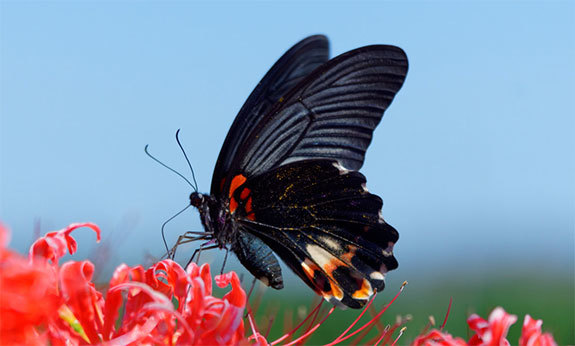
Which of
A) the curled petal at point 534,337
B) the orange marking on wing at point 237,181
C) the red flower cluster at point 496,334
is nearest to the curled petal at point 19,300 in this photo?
the red flower cluster at point 496,334

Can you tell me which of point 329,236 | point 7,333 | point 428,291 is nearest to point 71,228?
point 7,333

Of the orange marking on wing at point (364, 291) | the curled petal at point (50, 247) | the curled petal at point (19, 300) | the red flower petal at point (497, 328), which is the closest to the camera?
the curled petal at point (19, 300)

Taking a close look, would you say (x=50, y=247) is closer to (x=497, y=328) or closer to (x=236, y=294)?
(x=236, y=294)

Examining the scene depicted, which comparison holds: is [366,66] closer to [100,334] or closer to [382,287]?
[382,287]

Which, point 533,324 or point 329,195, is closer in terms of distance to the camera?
point 533,324

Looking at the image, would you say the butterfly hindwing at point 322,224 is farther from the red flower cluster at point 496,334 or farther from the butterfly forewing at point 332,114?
the red flower cluster at point 496,334

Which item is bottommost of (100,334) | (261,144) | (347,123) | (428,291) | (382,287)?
(428,291)

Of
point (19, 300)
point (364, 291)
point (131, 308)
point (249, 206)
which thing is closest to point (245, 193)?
point (249, 206)
